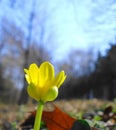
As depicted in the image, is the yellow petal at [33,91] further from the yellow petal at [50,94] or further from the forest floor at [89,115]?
the forest floor at [89,115]

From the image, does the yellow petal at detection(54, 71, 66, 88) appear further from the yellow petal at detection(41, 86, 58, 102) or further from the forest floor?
the forest floor

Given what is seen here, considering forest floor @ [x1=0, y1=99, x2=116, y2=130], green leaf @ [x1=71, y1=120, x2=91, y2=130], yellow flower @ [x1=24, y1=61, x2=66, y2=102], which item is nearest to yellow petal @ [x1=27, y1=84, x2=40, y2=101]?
yellow flower @ [x1=24, y1=61, x2=66, y2=102]

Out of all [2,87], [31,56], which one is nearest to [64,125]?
[31,56]

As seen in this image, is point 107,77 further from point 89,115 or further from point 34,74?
point 34,74

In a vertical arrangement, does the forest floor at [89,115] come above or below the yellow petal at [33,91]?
below

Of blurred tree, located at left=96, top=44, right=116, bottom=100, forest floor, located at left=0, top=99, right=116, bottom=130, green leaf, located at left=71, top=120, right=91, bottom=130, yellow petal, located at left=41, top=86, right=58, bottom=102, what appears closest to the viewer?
yellow petal, located at left=41, top=86, right=58, bottom=102

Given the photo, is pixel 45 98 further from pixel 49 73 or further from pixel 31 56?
pixel 31 56

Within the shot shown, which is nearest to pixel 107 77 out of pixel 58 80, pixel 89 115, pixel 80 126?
pixel 89 115

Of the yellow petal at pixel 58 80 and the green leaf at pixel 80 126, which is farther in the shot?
the green leaf at pixel 80 126

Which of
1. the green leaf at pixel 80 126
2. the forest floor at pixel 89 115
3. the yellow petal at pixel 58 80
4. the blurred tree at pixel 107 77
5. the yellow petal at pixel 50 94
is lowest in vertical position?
the blurred tree at pixel 107 77

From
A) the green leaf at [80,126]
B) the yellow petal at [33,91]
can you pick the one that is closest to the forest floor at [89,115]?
the green leaf at [80,126]

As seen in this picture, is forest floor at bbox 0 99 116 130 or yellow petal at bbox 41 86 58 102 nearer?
yellow petal at bbox 41 86 58 102

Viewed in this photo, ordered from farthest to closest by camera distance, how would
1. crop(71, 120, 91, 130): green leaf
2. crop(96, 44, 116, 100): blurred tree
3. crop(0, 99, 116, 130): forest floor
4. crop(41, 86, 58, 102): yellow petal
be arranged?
1. crop(96, 44, 116, 100): blurred tree
2. crop(0, 99, 116, 130): forest floor
3. crop(71, 120, 91, 130): green leaf
4. crop(41, 86, 58, 102): yellow petal
